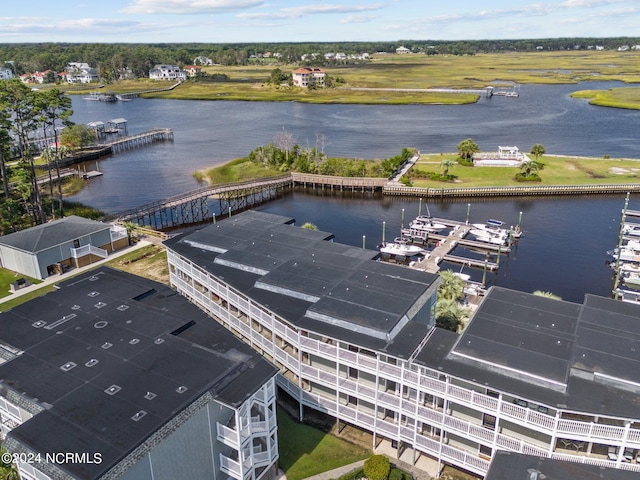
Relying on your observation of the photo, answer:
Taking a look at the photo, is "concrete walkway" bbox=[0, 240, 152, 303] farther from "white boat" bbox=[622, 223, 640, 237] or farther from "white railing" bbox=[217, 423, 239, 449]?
"white boat" bbox=[622, 223, 640, 237]

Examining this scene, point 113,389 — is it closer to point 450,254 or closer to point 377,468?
point 377,468

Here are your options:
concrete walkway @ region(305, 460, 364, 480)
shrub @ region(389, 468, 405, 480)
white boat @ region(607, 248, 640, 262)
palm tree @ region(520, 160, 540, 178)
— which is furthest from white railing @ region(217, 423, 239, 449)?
palm tree @ region(520, 160, 540, 178)

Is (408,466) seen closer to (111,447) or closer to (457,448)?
(457,448)

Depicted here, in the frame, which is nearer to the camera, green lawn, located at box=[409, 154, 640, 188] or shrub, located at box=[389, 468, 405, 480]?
shrub, located at box=[389, 468, 405, 480]

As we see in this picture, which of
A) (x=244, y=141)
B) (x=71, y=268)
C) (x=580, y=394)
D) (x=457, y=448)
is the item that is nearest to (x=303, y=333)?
(x=457, y=448)

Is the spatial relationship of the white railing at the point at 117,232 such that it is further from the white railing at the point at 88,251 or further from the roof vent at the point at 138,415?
the roof vent at the point at 138,415

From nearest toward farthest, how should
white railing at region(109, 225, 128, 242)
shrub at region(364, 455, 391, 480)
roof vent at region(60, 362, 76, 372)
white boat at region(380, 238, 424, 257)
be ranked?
roof vent at region(60, 362, 76, 372) → shrub at region(364, 455, 391, 480) → white railing at region(109, 225, 128, 242) → white boat at region(380, 238, 424, 257)

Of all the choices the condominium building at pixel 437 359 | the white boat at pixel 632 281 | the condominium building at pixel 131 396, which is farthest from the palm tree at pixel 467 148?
the condominium building at pixel 131 396
